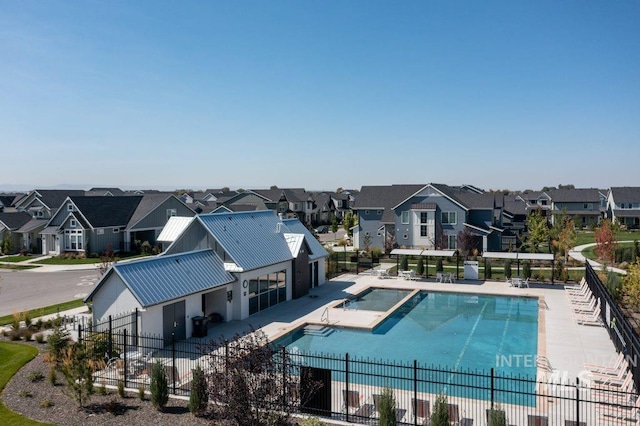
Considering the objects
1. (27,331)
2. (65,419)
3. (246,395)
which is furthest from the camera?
(27,331)

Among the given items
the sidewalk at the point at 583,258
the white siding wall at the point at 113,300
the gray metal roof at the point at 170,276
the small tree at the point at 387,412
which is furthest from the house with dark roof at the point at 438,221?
the small tree at the point at 387,412

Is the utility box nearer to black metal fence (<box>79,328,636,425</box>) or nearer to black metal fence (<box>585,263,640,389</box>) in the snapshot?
black metal fence (<box>585,263,640,389</box>)

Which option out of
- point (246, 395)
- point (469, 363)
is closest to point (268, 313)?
point (469, 363)

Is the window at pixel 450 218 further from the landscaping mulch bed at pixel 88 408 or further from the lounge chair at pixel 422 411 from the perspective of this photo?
the landscaping mulch bed at pixel 88 408

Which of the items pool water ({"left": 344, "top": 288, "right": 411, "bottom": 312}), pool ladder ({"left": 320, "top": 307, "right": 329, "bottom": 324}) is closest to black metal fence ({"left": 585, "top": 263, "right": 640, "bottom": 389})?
pool water ({"left": 344, "top": 288, "right": 411, "bottom": 312})

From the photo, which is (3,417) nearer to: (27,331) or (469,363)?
(27,331)
